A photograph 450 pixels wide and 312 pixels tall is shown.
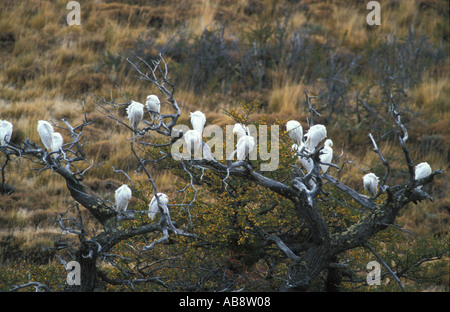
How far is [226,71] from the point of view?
1207cm

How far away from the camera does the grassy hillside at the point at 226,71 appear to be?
29.2ft


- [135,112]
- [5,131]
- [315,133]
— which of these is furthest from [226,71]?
[5,131]

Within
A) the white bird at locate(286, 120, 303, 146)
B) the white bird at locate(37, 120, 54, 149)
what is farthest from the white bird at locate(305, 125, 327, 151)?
the white bird at locate(37, 120, 54, 149)

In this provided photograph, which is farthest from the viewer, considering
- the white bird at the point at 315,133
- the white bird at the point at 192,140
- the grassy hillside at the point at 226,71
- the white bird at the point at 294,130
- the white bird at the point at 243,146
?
the grassy hillside at the point at 226,71

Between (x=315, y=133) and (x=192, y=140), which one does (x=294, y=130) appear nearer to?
(x=315, y=133)

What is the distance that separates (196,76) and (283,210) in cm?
655

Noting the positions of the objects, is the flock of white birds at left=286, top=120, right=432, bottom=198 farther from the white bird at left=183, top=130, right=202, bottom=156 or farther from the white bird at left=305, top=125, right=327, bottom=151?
the white bird at left=183, top=130, right=202, bottom=156

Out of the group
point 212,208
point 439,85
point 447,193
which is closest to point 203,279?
point 212,208

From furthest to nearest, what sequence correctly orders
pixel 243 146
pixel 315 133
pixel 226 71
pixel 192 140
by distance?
pixel 226 71 → pixel 315 133 → pixel 243 146 → pixel 192 140

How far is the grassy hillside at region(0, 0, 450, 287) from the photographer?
891 centimetres

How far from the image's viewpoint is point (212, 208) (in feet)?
17.7

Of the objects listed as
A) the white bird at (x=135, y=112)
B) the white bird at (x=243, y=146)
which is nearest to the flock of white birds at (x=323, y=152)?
the white bird at (x=243, y=146)

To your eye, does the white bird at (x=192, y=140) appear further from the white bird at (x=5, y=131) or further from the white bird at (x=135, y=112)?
the white bird at (x=5, y=131)

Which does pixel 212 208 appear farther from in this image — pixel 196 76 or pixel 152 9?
pixel 152 9
